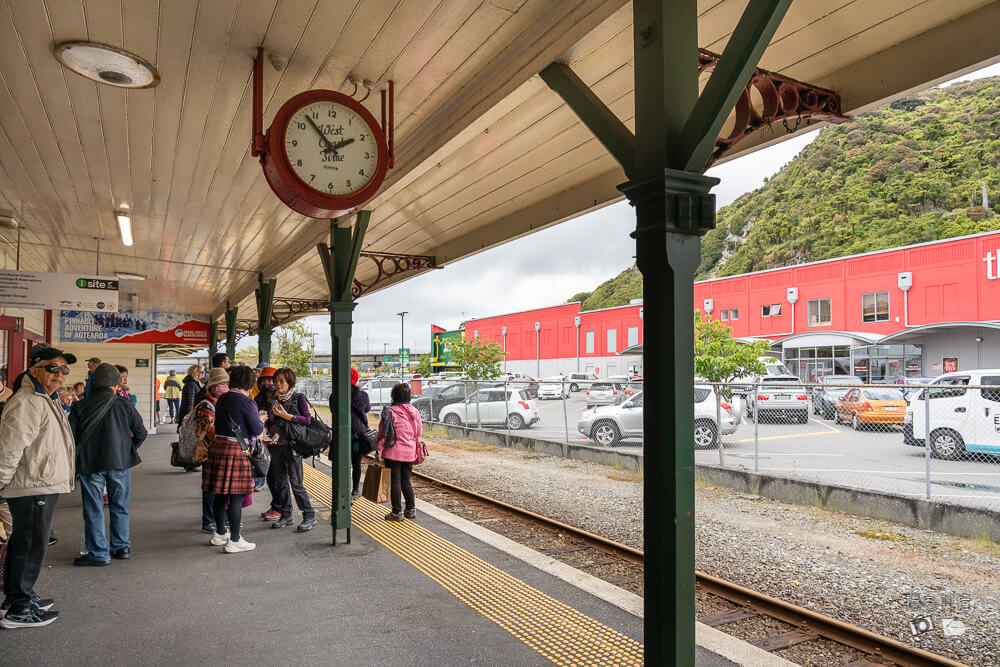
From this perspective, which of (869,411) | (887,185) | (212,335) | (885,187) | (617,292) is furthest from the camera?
(617,292)

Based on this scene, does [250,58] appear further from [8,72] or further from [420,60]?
[8,72]

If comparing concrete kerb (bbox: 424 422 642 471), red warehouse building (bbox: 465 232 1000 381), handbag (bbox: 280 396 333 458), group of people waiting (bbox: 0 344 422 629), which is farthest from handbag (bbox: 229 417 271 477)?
red warehouse building (bbox: 465 232 1000 381)

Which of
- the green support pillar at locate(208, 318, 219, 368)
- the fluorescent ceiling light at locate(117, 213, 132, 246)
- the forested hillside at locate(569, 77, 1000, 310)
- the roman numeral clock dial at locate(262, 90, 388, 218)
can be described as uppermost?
the forested hillside at locate(569, 77, 1000, 310)

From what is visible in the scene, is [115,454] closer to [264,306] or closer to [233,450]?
[233,450]

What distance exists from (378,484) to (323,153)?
4180 millimetres

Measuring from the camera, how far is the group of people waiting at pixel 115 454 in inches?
149

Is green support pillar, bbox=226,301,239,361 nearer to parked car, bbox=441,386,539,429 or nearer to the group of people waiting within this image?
the group of people waiting

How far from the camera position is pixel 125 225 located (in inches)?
274

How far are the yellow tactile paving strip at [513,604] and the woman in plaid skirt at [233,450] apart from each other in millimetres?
1312

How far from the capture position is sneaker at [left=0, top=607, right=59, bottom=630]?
3.78 meters

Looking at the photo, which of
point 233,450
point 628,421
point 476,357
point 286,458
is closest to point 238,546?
point 233,450

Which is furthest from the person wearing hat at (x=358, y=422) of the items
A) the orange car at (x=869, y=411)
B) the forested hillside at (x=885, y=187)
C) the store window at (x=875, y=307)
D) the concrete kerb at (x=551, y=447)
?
the forested hillside at (x=885, y=187)

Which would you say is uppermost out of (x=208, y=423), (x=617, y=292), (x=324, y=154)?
(x=617, y=292)

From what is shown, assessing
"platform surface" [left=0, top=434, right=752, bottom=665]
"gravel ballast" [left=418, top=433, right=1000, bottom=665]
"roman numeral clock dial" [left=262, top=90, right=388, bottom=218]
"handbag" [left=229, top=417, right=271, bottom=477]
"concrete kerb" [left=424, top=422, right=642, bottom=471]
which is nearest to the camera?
"roman numeral clock dial" [left=262, top=90, right=388, bottom=218]
